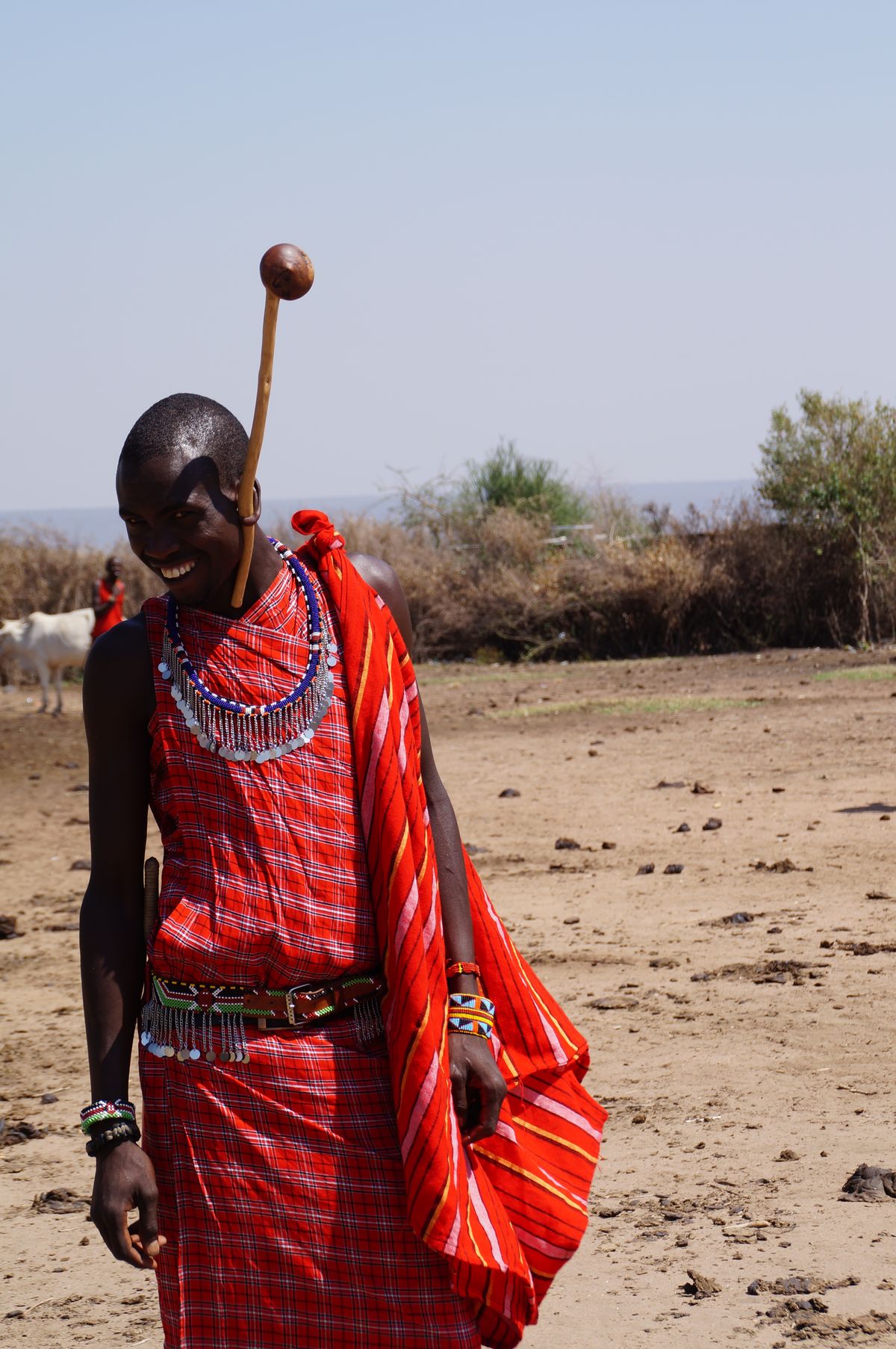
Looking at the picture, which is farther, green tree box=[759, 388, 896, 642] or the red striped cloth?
green tree box=[759, 388, 896, 642]

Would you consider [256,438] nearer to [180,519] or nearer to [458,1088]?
[180,519]

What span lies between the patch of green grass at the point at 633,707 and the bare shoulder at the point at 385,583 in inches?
453

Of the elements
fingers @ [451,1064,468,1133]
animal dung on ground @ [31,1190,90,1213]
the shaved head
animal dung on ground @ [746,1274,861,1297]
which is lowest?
animal dung on ground @ [31,1190,90,1213]

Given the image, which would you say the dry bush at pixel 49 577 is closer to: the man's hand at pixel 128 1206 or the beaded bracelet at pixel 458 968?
the beaded bracelet at pixel 458 968

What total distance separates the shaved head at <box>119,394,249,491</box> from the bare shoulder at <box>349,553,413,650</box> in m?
0.31

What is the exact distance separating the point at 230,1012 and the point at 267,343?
93 cm

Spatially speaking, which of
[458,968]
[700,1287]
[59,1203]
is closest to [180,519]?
[458,968]

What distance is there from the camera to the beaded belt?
2.14m

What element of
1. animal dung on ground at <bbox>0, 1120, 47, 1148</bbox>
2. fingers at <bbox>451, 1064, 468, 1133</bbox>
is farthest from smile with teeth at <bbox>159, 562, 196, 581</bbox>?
animal dung on ground at <bbox>0, 1120, 47, 1148</bbox>

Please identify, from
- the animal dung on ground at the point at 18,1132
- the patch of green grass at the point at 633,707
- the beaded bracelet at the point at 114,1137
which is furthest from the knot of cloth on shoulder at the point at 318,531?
the patch of green grass at the point at 633,707

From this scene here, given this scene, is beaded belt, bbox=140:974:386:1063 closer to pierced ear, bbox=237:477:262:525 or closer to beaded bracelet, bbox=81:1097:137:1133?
beaded bracelet, bbox=81:1097:137:1133

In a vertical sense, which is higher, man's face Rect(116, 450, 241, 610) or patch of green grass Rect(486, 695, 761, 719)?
man's face Rect(116, 450, 241, 610)

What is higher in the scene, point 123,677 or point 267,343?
point 267,343

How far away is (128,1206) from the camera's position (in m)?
2.12
